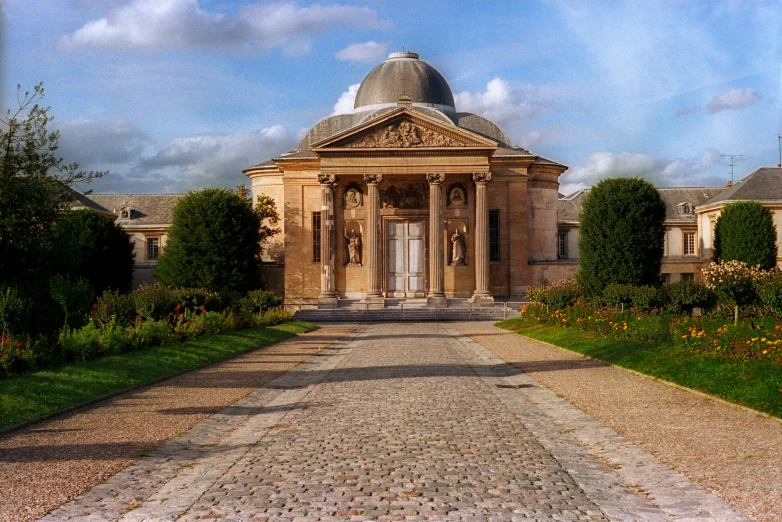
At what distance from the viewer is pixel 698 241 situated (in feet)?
224

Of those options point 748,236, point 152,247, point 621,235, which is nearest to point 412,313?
point 621,235

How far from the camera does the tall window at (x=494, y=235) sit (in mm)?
52094

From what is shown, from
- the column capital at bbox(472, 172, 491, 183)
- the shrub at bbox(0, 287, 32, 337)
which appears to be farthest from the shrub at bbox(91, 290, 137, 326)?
the column capital at bbox(472, 172, 491, 183)

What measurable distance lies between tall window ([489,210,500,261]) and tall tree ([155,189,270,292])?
51.7 ft

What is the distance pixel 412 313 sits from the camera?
4434cm

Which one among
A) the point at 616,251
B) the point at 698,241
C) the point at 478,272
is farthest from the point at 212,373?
the point at 698,241

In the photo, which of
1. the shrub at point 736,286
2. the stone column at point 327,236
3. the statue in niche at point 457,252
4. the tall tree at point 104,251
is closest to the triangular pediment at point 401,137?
the stone column at point 327,236

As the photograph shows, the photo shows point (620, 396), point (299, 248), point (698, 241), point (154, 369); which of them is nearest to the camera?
point (620, 396)

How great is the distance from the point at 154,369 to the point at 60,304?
3507 mm

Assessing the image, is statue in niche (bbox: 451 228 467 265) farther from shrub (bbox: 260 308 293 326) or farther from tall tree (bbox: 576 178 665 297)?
tall tree (bbox: 576 178 665 297)

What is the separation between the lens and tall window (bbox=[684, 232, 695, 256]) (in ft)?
239

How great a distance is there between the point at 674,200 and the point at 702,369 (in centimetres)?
6494

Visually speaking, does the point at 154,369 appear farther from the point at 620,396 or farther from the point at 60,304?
the point at 620,396

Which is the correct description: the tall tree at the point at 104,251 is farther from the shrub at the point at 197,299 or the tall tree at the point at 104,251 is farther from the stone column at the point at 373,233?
the stone column at the point at 373,233
